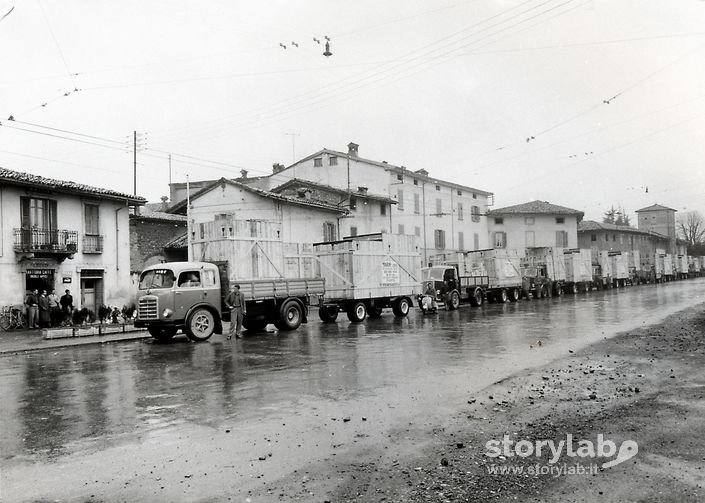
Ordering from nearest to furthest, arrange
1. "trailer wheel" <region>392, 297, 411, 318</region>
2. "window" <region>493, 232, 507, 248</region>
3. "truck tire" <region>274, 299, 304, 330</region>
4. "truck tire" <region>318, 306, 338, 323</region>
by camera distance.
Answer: "truck tire" <region>274, 299, 304, 330</region>
"truck tire" <region>318, 306, 338, 323</region>
"trailer wheel" <region>392, 297, 411, 318</region>
"window" <region>493, 232, 507, 248</region>

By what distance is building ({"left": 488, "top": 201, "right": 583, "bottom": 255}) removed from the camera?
64.5 metres

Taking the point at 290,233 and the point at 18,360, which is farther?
the point at 290,233

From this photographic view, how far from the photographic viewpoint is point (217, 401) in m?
8.05

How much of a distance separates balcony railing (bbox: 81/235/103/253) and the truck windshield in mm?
10333

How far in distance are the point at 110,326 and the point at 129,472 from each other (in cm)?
1656

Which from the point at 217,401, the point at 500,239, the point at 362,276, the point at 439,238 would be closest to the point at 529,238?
the point at 500,239

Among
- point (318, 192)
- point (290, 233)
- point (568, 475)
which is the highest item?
point (318, 192)

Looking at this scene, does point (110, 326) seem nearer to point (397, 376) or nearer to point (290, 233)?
point (397, 376)

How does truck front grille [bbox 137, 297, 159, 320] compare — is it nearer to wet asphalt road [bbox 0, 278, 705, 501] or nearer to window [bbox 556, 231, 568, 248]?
wet asphalt road [bbox 0, 278, 705, 501]

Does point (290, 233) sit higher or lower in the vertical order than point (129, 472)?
higher

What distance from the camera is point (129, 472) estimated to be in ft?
17.1

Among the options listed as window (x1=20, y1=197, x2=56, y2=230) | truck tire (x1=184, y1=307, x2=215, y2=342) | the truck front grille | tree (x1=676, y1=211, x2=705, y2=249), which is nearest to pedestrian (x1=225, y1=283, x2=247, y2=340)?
truck tire (x1=184, y1=307, x2=215, y2=342)

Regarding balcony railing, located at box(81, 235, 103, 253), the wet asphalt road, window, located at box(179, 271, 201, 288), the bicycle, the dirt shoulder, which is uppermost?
balcony railing, located at box(81, 235, 103, 253)

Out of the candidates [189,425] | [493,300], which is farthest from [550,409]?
[493,300]
